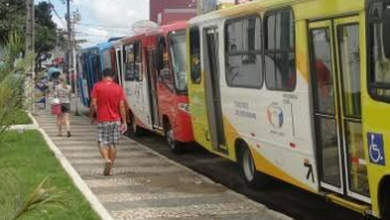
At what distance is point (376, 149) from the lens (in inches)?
254

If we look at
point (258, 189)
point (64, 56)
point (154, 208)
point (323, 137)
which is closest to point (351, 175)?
point (323, 137)

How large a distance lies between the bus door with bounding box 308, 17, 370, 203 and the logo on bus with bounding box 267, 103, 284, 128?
1.02 m

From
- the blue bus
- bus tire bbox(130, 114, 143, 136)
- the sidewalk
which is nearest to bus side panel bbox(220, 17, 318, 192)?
the sidewalk

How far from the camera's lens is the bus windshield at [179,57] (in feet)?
46.8

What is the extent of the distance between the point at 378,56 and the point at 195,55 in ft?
21.2

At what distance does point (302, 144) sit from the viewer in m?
8.11

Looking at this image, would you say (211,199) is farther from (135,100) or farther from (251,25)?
(135,100)

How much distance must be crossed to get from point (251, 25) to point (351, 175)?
128 inches

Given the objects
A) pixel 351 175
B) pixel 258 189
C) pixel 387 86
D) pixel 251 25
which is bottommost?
pixel 258 189

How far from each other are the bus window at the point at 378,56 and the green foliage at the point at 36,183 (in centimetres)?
284

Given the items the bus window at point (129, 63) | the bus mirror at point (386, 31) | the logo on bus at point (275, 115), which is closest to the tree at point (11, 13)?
the bus window at point (129, 63)

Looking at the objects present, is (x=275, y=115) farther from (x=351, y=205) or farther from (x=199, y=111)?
(x=199, y=111)

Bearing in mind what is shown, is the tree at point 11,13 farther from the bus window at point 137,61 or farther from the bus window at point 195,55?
the bus window at point 195,55

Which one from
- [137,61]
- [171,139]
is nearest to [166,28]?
[171,139]
